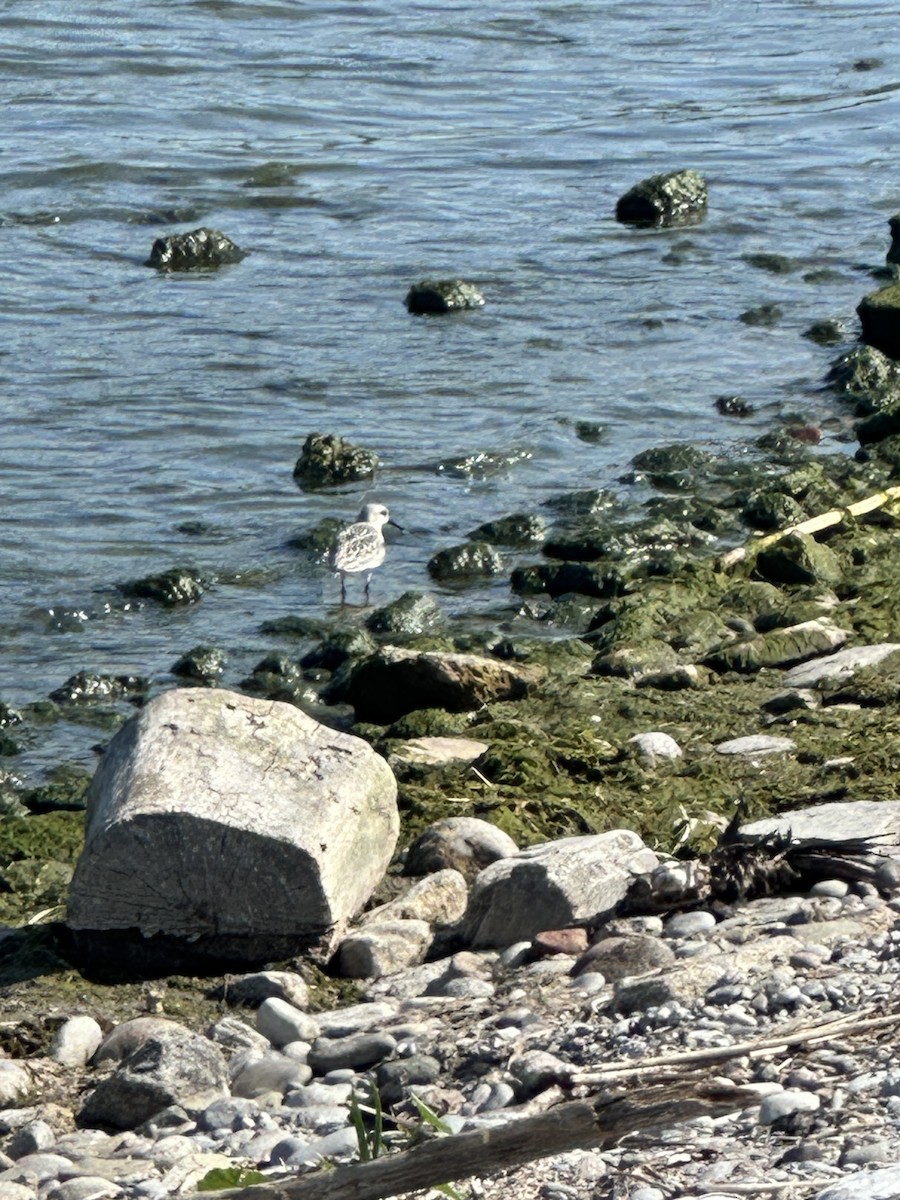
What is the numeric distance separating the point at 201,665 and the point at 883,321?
21.0 ft

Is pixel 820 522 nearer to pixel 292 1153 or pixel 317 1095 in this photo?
pixel 317 1095

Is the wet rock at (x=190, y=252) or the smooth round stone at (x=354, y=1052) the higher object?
the smooth round stone at (x=354, y=1052)

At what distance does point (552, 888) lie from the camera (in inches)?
208

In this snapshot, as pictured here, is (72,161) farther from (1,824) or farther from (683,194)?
(1,824)

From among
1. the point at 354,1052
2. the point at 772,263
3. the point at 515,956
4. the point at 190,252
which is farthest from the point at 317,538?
the point at 772,263

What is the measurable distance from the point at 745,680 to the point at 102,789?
10.0ft

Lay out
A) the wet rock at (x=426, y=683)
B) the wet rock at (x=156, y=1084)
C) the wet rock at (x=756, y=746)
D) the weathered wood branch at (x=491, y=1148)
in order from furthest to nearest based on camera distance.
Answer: the wet rock at (x=426, y=683)
the wet rock at (x=756, y=746)
the wet rock at (x=156, y=1084)
the weathered wood branch at (x=491, y=1148)

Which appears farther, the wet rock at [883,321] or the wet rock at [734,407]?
the wet rock at [883,321]

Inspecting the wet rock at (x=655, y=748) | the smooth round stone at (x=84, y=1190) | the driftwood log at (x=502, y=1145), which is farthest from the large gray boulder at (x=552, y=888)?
the driftwood log at (x=502, y=1145)

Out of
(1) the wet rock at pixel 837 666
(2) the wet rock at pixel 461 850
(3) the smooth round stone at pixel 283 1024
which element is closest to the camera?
(3) the smooth round stone at pixel 283 1024

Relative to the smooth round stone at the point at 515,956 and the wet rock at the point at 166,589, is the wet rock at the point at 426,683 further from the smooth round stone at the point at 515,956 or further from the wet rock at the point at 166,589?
the smooth round stone at the point at 515,956

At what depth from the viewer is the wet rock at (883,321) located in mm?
13320

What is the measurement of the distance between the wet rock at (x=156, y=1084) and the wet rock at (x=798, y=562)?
197 inches

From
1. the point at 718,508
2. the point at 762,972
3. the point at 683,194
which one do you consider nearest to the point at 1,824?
the point at 762,972
